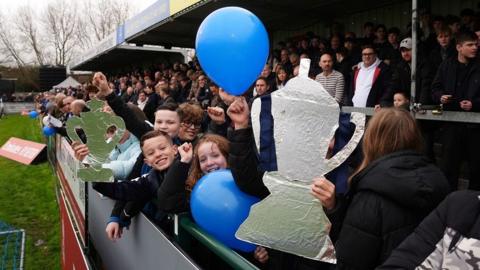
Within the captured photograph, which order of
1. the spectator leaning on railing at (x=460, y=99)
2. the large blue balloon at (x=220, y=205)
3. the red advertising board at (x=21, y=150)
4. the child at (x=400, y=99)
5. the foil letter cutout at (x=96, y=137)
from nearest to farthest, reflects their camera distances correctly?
the large blue balloon at (x=220, y=205) → the foil letter cutout at (x=96, y=137) → the spectator leaning on railing at (x=460, y=99) → the child at (x=400, y=99) → the red advertising board at (x=21, y=150)

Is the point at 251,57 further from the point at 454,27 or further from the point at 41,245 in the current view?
the point at 41,245

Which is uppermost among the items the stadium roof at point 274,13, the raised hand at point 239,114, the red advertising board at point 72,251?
the stadium roof at point 274,13

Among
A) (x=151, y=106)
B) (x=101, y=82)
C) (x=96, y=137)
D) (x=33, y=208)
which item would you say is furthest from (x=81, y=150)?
(x=151, y=106)

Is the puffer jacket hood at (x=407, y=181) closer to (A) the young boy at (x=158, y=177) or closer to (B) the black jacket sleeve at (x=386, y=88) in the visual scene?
(A) the young boy at (x=158, y=177)

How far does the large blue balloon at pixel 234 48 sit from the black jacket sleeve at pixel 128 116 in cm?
118

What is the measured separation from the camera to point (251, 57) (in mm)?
2078

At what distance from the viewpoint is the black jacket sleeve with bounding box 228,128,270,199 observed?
5.79 ft

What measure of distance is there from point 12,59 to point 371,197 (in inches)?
2152

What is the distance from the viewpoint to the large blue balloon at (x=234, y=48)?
2.07 metres

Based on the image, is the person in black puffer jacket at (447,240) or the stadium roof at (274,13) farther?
the stadium roof at (274,13)

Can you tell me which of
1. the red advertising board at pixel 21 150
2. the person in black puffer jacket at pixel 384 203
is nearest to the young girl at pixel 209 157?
the person in black puffer jacket at pixel 384 203

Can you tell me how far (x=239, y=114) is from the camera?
1.77 meters

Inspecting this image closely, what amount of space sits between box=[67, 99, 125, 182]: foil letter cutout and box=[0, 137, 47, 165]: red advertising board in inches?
334

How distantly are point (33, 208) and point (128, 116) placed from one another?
14.8ft
